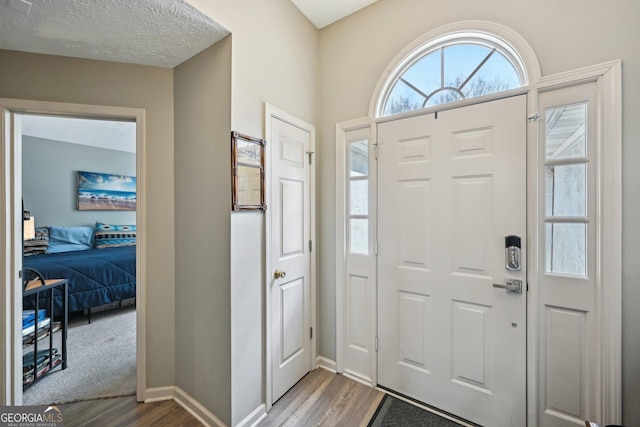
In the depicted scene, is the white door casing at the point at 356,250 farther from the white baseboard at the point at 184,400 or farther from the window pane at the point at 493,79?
the white baseboard at the point at 184,400

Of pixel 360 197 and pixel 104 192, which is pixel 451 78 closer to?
pixel 360 197

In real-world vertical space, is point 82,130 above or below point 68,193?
above

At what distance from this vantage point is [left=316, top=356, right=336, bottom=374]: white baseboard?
2.17 meters

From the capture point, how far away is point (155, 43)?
1.56m

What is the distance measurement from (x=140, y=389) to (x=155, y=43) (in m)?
2.30

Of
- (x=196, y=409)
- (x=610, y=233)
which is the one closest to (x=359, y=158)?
(x=610, y=233)

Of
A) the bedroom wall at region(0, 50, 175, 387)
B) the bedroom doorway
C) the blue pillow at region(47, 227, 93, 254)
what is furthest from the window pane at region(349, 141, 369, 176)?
Answer: the blue pillow at region(47, 227, 93, 254)

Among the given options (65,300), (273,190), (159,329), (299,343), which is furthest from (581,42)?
(65,300)

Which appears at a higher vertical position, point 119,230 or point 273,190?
point 273,190

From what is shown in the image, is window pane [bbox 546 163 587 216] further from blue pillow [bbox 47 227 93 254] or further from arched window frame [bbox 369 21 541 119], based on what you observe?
blue pillow [bbox 47 227 93 254]

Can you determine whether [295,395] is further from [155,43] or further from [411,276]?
[155,43]

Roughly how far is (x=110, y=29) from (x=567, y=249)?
2.76m

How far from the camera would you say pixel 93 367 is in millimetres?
2230

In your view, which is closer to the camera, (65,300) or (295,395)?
(295,395)
